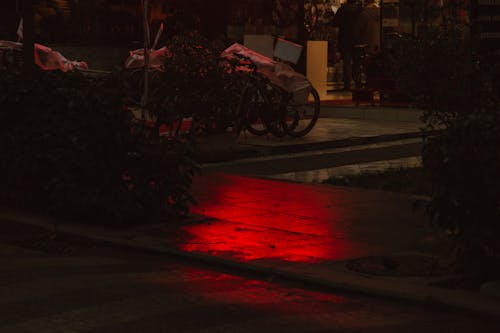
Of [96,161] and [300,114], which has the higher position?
[96,161]

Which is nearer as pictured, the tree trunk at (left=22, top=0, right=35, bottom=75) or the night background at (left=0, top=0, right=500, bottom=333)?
the night background at (left=0, top=0, right=500, bottom=333)

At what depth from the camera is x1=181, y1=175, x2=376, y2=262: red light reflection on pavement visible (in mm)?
11164

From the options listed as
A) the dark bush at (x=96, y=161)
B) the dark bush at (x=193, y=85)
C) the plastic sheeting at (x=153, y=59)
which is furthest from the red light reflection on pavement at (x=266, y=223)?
the plastic sheeting at (x=153, y=59)

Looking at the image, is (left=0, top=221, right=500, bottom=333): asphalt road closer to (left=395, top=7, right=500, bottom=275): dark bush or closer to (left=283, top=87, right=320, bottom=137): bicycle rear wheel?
(left=395, top=7, right=500, bottom=275): dark bush

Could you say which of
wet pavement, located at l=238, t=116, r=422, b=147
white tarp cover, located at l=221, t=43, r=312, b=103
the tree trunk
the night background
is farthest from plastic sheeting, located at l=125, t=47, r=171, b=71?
the tree trunk

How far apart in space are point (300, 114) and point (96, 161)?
8.50m

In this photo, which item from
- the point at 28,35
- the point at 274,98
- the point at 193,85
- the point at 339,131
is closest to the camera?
the point at 28,35

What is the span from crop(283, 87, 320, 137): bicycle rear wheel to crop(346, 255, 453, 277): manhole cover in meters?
9.39

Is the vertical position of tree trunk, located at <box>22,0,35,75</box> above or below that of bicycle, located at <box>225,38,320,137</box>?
above

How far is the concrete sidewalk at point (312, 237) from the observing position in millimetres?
9836

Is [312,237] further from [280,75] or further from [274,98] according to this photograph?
[280,75]

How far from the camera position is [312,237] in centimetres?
1183

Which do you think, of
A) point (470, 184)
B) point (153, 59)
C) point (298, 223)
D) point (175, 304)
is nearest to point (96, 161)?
point (298, 223)

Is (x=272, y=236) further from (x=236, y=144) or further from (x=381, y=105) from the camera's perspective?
(x=381, y=105)
